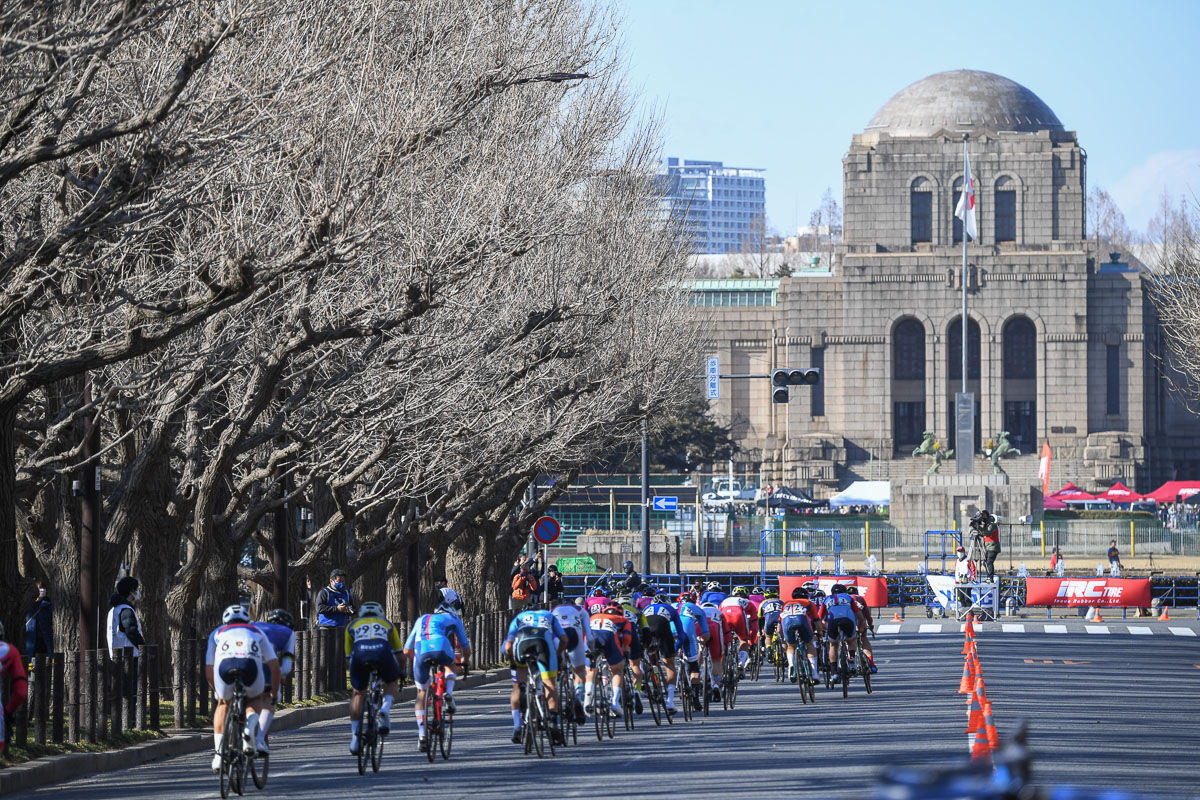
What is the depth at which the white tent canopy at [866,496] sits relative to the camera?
77.9 metres

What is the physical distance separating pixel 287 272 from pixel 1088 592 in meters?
35.0

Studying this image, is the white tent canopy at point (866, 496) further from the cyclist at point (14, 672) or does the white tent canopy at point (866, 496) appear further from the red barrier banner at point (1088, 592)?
the cyclist at point (14, 672)

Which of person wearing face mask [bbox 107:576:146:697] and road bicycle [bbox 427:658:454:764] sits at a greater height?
person wearing face mask [bbox 107:576:146:697]

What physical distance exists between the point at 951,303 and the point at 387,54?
78089 mm

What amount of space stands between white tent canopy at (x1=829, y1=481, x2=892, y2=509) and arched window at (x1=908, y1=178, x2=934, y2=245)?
17077 millimetres

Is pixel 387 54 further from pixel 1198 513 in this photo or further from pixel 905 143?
pixel 905 143

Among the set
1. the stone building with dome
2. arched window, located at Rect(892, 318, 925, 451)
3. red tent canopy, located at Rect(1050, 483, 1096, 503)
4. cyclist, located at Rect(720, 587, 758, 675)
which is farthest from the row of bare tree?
arched window, located at Rect(892, 318, 925, 451)

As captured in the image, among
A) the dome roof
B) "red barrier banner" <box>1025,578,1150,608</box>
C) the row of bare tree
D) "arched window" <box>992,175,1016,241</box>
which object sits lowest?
"red barrier banner" <box>1025,578,1150,608</box>

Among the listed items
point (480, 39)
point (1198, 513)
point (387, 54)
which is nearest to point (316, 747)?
point (387, 54)

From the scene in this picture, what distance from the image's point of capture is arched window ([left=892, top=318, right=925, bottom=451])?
96750mm

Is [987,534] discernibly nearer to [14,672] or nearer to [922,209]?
[14,672]

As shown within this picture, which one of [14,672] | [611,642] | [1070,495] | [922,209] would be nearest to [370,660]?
[14,672]

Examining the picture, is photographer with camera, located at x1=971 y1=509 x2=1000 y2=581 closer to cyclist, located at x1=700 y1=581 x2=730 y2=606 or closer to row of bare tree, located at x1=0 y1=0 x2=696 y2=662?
row of bare tree, located at x1=0 y1=0 x2=696 y2=662

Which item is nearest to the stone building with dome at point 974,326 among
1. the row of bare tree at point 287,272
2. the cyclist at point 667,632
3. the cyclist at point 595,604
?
the row of bare tree at point 287,272
